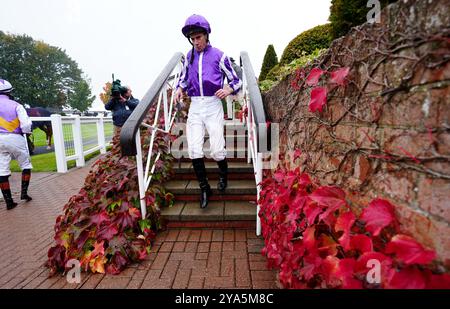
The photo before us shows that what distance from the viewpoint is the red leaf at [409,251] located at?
844 millimetres

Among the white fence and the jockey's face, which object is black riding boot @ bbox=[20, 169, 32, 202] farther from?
the jockey's face

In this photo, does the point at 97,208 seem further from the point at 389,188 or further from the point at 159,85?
the point at 389,188

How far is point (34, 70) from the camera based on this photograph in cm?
4384

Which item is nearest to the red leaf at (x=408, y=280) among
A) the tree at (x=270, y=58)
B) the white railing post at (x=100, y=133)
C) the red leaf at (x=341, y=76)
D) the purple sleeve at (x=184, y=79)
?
the red leaf at (x=341, y=76)

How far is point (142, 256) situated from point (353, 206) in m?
1.74

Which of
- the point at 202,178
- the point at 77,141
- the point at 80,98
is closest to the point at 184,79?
the point at 202,178

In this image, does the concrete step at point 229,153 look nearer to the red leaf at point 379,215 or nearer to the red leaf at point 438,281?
the red leaf at point 379,215

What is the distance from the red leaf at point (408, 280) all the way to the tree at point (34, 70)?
49.2 metres

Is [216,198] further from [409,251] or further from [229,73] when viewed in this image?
[409,251]

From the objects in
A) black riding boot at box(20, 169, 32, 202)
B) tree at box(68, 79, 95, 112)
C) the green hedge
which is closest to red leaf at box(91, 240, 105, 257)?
black riding boot at box(20, 169, 32, 202)

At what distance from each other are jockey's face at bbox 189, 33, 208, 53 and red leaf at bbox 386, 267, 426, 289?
253 centimetres

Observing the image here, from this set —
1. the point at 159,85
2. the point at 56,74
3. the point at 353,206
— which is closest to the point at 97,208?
the point at 159,85

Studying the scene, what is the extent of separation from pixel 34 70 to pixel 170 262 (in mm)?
55435

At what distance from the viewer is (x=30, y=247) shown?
2.54 meters
